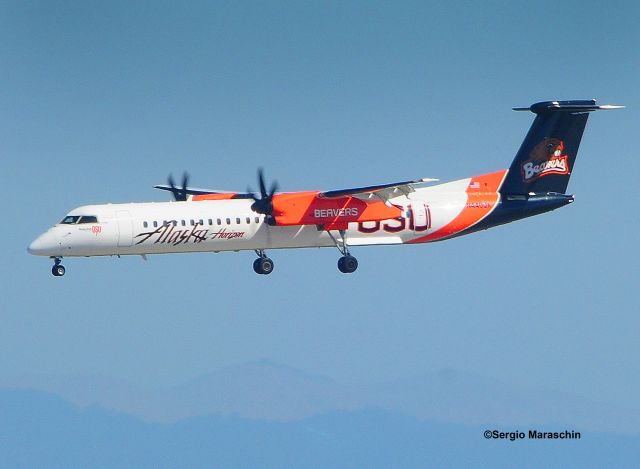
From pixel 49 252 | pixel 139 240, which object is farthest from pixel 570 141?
pixel 49 252

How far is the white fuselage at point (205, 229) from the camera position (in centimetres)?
4344

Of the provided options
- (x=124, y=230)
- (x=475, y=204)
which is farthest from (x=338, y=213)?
(x=124, y=230)

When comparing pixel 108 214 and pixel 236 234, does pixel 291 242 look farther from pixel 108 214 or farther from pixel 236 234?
pixel 108 214

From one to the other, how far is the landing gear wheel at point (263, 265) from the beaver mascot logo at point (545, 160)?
11123 mm

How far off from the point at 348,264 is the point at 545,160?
31.0 feet

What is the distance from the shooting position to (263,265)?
4647cm

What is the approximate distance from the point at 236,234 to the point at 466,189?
386 inches

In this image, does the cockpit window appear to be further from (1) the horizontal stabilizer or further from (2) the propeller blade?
(1) the horizontal stabilizer

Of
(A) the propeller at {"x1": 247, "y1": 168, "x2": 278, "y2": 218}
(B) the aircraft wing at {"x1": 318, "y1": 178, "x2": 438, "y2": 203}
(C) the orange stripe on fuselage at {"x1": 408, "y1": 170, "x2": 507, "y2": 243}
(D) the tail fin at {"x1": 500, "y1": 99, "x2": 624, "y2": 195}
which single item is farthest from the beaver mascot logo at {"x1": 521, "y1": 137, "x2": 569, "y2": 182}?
(A) the propeller at {"x1": 247, "y1": 168, "x2": 278, "y2": 218}

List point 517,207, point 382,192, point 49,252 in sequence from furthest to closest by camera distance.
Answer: point 517,207
point 382,192
point 49,252

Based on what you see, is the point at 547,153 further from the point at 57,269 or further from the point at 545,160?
the point at 57,269

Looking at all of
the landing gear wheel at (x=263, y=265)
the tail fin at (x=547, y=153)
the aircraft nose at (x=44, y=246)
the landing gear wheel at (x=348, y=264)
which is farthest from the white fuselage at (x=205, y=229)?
the tail fin at (x=547, y=153)

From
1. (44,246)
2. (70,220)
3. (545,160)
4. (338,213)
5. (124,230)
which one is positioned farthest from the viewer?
(545,160)

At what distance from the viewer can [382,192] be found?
45.8 meters
